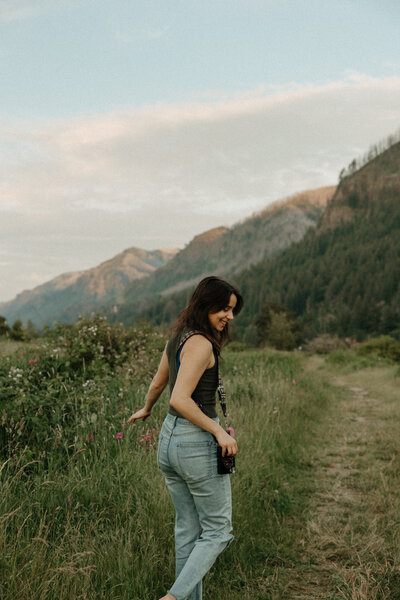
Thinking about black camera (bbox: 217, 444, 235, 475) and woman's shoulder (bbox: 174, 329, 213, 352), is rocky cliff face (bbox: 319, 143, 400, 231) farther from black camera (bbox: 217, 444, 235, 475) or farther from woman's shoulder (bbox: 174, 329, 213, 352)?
black camera (bbox: 217, 444, 235, 475)

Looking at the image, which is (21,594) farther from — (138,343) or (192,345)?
(138,343)

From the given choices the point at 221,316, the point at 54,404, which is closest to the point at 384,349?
the point at 54,404

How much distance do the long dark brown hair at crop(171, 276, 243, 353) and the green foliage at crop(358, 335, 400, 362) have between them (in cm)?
2555

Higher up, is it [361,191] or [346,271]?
[361,191]

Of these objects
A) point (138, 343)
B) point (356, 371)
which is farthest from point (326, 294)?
point (138, 343)

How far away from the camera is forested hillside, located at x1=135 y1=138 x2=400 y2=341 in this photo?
282ft

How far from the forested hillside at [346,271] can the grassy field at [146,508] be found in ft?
211

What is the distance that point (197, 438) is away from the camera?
2.43 m

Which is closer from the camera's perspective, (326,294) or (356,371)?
(356,371)

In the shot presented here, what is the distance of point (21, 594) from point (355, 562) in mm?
2430

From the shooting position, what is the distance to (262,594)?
10.3 feet

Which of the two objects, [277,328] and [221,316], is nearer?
[221,316]

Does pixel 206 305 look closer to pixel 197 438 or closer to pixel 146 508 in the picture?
pixel 197 438

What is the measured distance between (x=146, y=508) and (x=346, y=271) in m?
114
